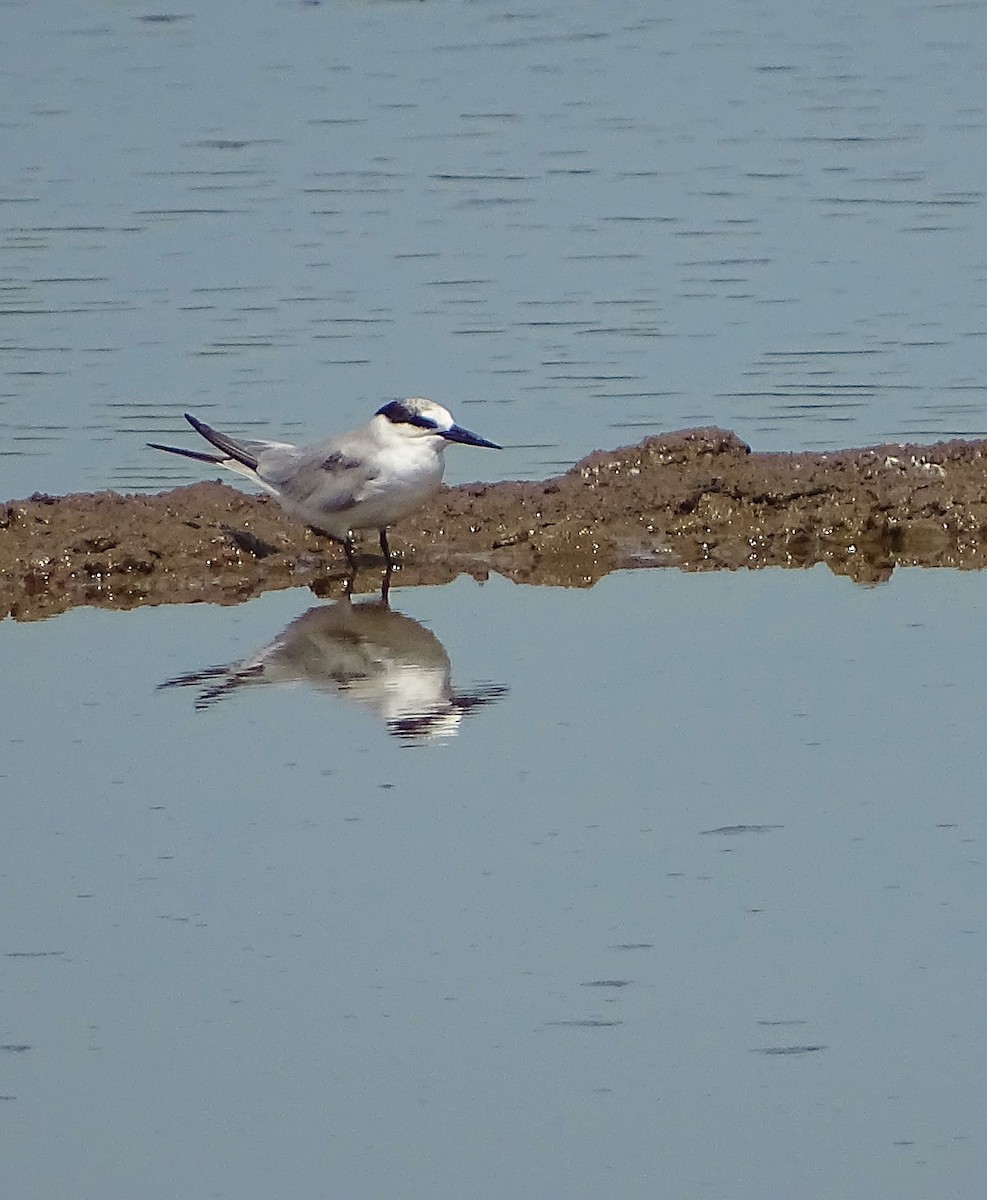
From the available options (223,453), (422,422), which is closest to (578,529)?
(422,422)

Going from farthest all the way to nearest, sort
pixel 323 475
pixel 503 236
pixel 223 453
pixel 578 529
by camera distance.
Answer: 1. pixel 503 236
2. pixel 223 453
3. pixel 578 529
4. pixel 323 475

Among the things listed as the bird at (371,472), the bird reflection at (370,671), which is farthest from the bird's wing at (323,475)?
the bird reflection at (370,671)

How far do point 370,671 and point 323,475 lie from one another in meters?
1.11

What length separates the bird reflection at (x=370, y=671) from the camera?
6.30 metres

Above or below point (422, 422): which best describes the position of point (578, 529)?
below

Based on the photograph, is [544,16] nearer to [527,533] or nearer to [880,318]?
[880,318]

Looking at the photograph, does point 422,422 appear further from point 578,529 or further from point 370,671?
point 370,671

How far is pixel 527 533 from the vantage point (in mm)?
7961

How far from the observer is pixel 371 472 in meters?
7.52

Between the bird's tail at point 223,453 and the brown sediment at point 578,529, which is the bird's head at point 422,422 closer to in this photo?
the brown sediment at point 578,529

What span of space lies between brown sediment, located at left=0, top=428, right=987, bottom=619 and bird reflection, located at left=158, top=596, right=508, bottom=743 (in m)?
0.50

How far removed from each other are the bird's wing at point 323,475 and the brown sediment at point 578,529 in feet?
0.79

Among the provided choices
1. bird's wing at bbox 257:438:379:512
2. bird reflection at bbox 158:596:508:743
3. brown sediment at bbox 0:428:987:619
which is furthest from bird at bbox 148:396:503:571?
bird reflection at bbox 158:596:508:743

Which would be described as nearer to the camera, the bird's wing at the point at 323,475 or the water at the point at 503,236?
A: the bird's wing at the point at 323,475
